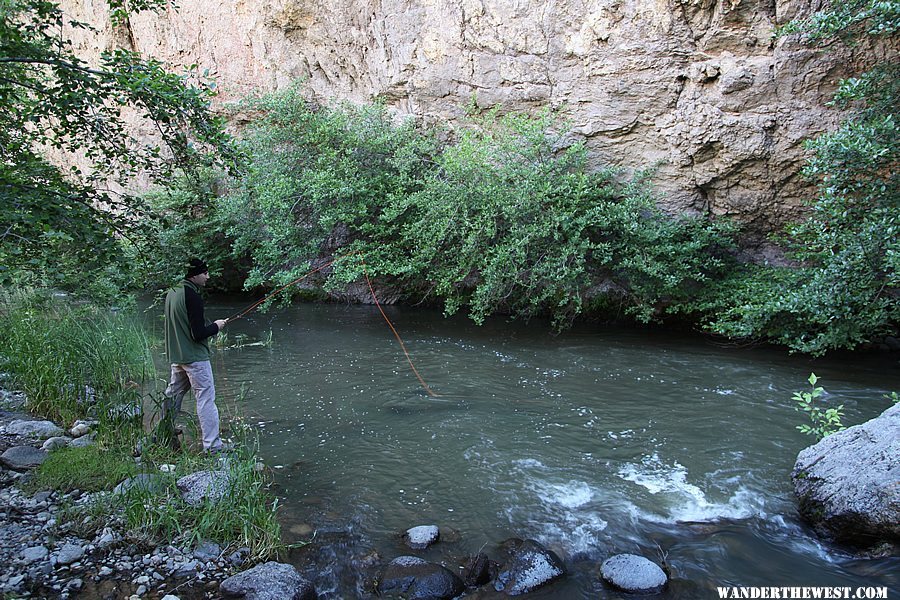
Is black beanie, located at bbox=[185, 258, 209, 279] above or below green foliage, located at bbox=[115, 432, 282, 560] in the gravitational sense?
above

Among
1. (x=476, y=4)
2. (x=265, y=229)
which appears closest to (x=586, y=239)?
(x=476, y=4)

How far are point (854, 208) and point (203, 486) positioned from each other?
27.0 ft

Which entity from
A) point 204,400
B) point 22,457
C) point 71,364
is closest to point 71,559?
point 22,457

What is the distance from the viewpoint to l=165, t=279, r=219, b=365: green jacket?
5.10m

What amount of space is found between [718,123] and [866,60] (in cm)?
209

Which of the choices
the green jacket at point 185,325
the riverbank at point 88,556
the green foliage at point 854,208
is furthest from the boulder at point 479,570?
the green foliage at point 854,208

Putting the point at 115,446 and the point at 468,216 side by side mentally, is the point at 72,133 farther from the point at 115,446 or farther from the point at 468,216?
the point at 468,216

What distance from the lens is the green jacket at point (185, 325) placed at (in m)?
5.10

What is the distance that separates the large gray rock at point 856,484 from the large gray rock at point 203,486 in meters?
4.47

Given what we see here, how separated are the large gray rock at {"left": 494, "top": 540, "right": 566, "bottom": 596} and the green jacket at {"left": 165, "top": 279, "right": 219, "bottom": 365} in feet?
10.5

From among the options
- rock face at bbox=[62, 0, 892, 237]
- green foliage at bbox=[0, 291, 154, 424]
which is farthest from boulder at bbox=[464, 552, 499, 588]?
rock face at bbox=[62, 0, 892, 237]

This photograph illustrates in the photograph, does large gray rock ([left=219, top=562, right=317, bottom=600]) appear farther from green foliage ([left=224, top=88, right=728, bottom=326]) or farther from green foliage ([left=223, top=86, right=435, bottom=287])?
green foliage ([left=223, top=86, right=435, bottom=287])

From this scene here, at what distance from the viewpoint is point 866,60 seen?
8.37 meters

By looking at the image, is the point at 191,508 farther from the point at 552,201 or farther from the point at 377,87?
the point at 377,87
